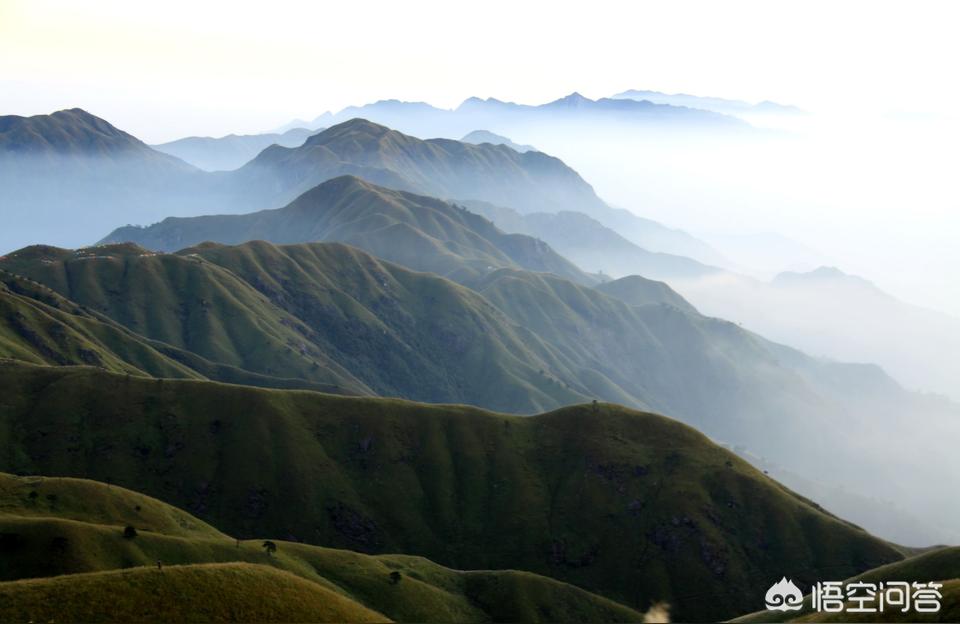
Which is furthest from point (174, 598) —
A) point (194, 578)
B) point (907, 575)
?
point (907, 575)

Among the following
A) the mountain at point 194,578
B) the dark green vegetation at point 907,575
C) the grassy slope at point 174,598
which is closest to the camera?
the grassy slope at point 174,598

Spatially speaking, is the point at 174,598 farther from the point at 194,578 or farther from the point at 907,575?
Answer: the point at 907,575

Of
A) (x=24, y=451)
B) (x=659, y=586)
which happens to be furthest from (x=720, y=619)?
(x=24, y=451)

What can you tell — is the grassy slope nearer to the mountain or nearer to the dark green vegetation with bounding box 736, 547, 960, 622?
the mountain

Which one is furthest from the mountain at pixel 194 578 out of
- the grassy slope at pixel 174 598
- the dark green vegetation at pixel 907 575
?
the dark green vegetation at pixel 907 575

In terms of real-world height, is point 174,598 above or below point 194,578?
below

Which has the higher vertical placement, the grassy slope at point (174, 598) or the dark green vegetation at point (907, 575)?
the grassy slope at point (174, 598)

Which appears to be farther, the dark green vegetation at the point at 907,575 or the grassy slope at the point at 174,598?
the dark green vegetation at the point at 907,575

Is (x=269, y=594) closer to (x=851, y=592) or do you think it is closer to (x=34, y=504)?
(x=34, y=504)

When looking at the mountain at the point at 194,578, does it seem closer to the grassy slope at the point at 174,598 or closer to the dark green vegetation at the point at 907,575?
the grassy slope at the point at 174,598
